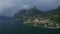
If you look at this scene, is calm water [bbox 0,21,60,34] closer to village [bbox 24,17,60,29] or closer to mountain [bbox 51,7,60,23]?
village [bbox 24,17,60,29]

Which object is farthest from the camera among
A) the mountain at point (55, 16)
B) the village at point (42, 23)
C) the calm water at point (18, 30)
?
the mountain at point (55, 16)

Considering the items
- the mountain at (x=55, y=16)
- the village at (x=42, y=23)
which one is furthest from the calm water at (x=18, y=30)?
the mountain at (x=55, y=16)

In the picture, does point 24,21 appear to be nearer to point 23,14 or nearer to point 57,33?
point 23,14

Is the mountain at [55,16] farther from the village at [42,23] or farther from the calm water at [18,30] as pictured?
the calm water at [18,30]

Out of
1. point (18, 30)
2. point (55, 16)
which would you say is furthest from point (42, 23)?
point (55, 16)

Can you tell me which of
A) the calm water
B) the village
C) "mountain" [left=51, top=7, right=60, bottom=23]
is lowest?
the calm water

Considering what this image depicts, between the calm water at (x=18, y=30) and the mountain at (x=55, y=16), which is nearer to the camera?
the calm water at (x=18, y=30)

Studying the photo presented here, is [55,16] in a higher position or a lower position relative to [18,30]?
higher

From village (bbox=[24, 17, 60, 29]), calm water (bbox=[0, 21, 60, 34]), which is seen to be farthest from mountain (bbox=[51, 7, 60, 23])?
calm water (bbox=[0, 21, 60, 34])

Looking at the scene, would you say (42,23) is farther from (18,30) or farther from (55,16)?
(55,16)

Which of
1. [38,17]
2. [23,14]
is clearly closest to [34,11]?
[38,17]

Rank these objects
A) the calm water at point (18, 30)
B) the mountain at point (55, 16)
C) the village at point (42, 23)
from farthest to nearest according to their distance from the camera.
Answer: the mountain at point (55, 16), the village at point (42, 23), the calm water at point (18, 30)
